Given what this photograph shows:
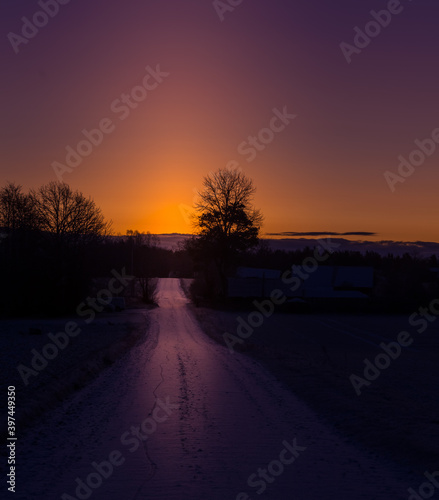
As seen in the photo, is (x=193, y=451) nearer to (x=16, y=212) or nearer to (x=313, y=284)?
(x=16, y=212)

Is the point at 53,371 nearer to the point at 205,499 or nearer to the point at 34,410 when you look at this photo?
the point at 34,410

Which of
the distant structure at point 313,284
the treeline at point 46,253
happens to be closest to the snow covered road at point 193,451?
the treeline at point 46,253

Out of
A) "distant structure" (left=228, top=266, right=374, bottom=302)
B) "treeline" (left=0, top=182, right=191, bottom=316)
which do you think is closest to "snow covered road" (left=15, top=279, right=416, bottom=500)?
"treeline" (left=0, top=182, right=191, bottom=316)

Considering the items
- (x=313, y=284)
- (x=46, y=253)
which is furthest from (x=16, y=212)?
(x=313, y=284)

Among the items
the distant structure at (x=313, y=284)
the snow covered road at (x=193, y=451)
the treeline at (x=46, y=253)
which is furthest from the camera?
the distant structure at (x=313, y=284)

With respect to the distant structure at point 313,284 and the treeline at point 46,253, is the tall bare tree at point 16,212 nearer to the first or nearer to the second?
the treeline at point 46,253

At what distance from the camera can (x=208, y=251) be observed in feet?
219

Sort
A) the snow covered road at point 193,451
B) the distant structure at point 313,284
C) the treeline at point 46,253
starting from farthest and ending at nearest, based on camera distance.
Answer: the distant structure at point 313,284 → the treeline at point 46,253 → the snow covered road at point 193,451

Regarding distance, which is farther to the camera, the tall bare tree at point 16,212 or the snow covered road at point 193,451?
the tall bare tree at point 16,212

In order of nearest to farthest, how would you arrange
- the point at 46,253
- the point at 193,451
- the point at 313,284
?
the point at 193,451, the point at 46,253, the point at 313,284

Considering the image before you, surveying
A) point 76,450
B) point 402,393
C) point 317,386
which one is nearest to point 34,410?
point 76,450

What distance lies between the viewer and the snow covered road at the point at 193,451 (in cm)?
721

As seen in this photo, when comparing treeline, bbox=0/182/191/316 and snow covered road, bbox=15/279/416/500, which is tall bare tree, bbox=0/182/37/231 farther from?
snow covered road, bbox=15/279/416/500

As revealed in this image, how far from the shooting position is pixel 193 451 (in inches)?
352
